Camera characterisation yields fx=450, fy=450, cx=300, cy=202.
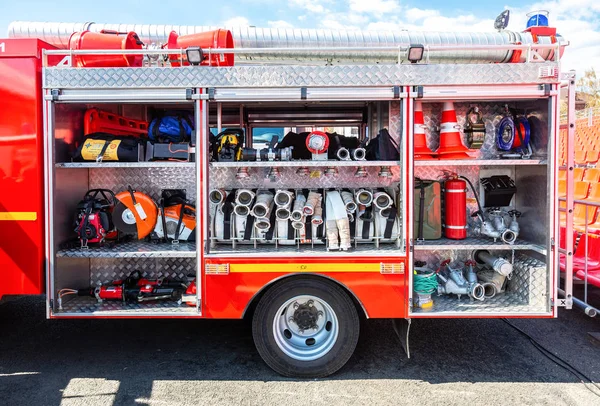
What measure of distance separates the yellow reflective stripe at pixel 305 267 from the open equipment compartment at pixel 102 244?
444 millimetres

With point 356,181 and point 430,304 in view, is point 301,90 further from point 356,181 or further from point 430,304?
point 430,304

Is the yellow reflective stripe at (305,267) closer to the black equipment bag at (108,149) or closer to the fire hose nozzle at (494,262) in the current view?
the fire hose nozzle at (494,262)

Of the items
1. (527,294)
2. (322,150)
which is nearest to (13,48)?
(322,150)

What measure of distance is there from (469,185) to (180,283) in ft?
10.6

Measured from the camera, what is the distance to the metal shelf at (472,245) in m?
4.08

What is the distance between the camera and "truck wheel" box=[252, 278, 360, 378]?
156 inches

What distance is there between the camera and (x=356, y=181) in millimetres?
A: 4910

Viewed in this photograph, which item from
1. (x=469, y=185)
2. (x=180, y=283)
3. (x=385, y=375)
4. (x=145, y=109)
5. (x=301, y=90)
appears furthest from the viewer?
(x=145, y=109)

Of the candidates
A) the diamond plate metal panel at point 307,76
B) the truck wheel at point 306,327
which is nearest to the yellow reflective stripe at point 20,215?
the diamond plate metal panel at point 307,76

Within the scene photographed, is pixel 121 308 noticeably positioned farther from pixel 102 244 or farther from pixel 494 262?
pixel 494 262

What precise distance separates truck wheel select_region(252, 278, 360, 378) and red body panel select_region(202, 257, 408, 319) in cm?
13

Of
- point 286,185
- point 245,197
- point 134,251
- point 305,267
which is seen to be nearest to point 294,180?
point 286,185

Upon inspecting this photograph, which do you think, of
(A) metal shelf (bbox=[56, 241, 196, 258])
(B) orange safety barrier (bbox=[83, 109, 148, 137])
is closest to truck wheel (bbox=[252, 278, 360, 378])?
(A) metal shelf (bbox=[56, 241, 196, 258])

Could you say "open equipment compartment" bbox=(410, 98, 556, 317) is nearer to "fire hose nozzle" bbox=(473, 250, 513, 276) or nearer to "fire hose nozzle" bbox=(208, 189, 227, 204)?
"fire hose nozzle" bbox=(473, 250, 513, 276)
